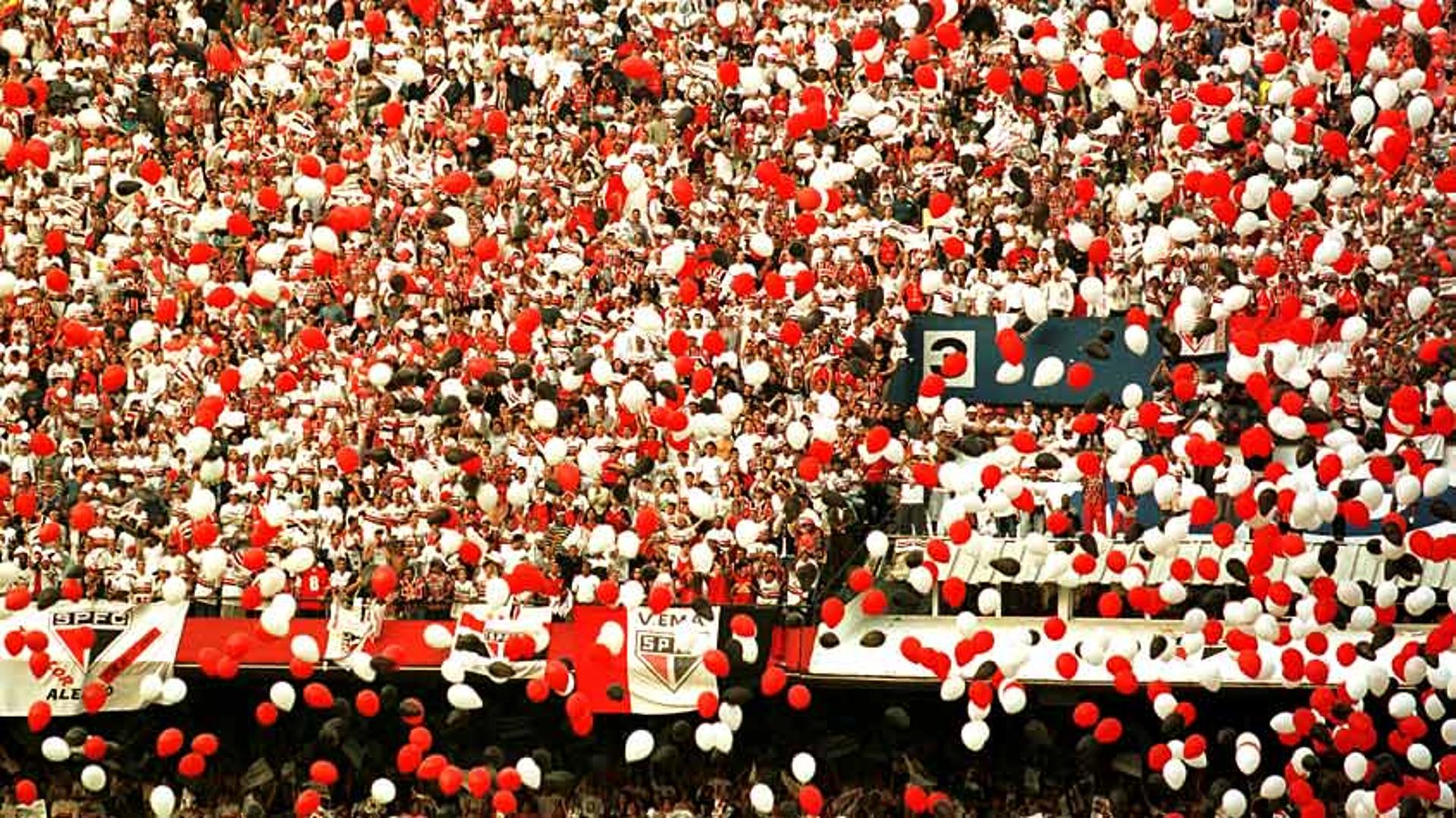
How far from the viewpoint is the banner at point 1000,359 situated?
16.1 feet

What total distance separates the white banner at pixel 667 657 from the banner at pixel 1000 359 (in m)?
0.88

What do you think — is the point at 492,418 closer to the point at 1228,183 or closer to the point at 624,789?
the point at 624,789

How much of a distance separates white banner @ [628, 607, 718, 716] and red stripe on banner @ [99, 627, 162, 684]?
1.15 metres

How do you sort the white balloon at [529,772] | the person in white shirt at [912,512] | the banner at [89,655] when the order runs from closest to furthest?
the white balloon at [529,772] → the banner at [89,655] → the person in white shirt at [912,512]

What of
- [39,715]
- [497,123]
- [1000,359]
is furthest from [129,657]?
[1000,359]

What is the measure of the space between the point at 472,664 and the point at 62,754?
2.99 ft

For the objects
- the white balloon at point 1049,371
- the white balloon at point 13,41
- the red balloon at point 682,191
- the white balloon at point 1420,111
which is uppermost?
the white balloon at point 13,41

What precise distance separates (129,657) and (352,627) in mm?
533

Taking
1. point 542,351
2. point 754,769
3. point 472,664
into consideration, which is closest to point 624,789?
point 754,769

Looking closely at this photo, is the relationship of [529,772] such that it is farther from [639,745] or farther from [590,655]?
[590,655]

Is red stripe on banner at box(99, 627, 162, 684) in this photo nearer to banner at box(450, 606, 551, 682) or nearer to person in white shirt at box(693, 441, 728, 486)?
banner at box(450, 606, 551, 682)

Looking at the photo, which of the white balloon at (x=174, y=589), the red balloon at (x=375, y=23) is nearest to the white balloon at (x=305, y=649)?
the white balloon at (x=174, y=589)

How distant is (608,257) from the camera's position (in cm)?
500

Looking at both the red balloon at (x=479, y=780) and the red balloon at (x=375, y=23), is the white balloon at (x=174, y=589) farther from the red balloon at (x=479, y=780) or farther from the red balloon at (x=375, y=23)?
the red balloon at (x=375, y=23)
